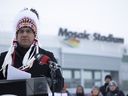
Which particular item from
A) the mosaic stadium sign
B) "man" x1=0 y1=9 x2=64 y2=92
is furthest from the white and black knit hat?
the mosaic stadium sign

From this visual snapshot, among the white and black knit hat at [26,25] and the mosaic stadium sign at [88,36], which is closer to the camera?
the white and black knit hat at [26,25]

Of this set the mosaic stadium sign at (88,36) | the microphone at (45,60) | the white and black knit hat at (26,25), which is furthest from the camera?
the mosaic stadium sign at (88,36)

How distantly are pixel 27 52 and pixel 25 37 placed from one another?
0.11 metres

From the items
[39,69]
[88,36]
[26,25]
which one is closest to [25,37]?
[26,25]

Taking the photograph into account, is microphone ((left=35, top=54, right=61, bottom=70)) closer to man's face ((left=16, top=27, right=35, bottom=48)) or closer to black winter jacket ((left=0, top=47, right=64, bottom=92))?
black winter jacket ((left=0, top=47, right=64, bottom=92))

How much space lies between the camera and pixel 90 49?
37781mm

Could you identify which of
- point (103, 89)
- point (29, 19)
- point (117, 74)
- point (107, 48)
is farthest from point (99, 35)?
point (29, 19)

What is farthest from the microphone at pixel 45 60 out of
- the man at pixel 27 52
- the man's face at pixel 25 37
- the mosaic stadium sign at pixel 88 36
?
the mosaic stadium sign at pixel 88 36

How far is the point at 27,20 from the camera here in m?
3.03

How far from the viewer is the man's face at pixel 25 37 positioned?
2939 mm

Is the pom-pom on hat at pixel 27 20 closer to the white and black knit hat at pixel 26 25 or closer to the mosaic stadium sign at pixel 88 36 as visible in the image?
the white and black knit hat at pixel 26 25

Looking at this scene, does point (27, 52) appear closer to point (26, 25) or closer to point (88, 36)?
point (26, 25)

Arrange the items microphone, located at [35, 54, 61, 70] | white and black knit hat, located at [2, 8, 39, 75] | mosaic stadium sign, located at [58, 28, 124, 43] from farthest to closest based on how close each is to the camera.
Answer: mosaic stadium sign, located at [58, 28, 124, 43] → white and black knit hat, located at [2, 8, 39, 75] → microphone, located at [35, 54, 61, 70]

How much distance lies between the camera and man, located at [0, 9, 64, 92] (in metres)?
2.83
